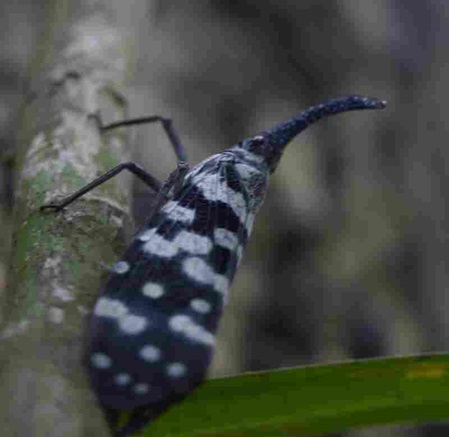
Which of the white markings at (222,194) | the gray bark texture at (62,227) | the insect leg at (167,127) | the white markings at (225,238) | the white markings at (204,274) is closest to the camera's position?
the gray bark texture at (62,227)

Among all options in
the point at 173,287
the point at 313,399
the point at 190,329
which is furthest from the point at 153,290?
the point at 313,399

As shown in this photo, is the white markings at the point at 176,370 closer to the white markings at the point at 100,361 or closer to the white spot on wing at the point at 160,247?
the white markings at the point at 100,361

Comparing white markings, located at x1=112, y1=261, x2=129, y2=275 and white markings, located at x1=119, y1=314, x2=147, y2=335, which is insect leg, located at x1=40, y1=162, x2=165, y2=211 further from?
white markings, located at x1=119, y1=314, x2=147, y2=335

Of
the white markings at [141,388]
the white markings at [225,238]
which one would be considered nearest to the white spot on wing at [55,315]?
the white markings at [141,388]

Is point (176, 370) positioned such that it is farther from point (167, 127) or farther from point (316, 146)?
point (316, 146)

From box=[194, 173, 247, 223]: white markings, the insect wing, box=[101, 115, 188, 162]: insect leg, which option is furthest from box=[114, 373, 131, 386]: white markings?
box=[101, 115, 188, 162]: insect leg

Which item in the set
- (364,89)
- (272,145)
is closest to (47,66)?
(272,145)

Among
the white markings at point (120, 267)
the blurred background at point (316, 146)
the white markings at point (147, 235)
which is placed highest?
the white markings at point (147, 235)
